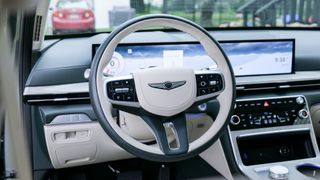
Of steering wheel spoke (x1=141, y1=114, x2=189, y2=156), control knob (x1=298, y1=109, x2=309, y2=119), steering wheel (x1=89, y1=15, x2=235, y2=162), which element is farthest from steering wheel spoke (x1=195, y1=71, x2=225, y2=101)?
control knob (x1=298, y1=109, x2=309, y2=119)

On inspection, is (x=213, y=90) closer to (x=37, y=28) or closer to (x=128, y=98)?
(x=128, y=98)

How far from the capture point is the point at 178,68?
1.48 meters

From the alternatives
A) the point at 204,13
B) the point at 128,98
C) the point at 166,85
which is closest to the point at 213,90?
the point at 166,85

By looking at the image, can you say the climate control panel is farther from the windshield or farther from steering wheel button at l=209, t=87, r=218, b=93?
the windshield

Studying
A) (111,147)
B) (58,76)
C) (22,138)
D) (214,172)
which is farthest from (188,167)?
(22,138)

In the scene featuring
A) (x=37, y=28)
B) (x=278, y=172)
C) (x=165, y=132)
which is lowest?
(x=278, y=172)

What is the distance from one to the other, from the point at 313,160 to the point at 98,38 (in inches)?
51.6

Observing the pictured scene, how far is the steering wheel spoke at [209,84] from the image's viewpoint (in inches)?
58.2

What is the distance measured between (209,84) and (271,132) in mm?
656

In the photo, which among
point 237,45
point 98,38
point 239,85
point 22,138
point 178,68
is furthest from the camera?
point 98,38

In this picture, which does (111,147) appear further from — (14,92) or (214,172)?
(14,92)

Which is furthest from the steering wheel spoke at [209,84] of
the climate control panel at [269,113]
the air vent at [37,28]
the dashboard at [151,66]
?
the air vent at [37,28]

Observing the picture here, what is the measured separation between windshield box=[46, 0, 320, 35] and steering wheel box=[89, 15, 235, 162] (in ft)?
3.13

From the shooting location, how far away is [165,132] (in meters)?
1.44
